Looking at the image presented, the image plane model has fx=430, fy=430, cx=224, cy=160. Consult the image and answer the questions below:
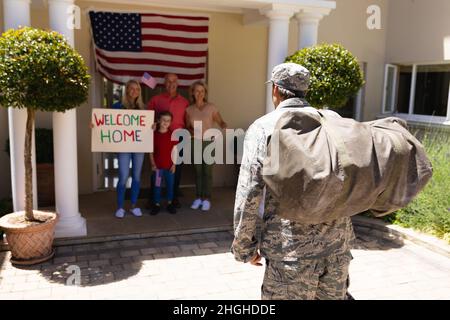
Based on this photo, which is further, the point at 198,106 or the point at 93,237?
the point at 198,106

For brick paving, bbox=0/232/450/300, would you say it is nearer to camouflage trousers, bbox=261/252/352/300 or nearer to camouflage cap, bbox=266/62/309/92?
camouflage trousers, bbox=261/252/352/300

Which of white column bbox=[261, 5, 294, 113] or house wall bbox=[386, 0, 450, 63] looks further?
house wall bbox=[386, 0, 450, 63]

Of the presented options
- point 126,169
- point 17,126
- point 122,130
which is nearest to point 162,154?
point 126,169

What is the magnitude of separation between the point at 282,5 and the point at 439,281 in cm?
378

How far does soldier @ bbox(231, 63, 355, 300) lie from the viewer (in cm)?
234

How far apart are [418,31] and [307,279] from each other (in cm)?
715

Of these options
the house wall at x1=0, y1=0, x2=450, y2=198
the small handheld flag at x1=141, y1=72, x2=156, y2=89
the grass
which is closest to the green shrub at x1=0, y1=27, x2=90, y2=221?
the small handheld flag at x1=141, y1=72, x2=156, y2=89

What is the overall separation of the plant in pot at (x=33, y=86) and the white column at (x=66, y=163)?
1.52ft

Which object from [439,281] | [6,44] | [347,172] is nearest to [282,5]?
[6,44]

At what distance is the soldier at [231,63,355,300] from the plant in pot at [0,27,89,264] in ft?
8.18

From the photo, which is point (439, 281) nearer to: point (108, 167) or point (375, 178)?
point (375, 178)

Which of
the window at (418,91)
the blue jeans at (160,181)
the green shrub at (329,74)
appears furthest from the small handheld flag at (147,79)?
the window at (418,91)

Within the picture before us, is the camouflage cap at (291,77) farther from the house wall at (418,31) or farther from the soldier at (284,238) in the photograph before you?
the house wall at (418,31)

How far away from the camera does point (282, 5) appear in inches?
223
